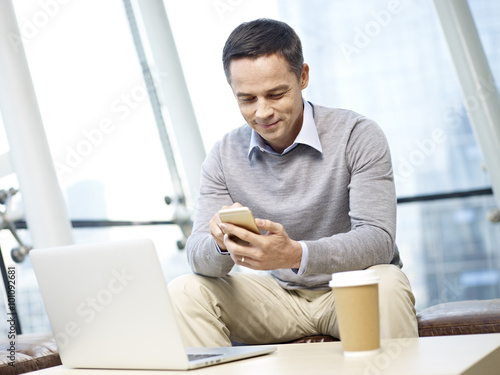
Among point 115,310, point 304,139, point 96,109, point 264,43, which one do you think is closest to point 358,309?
point 115,310

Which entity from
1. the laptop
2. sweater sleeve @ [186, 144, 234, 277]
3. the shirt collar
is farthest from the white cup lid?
the shirt collar

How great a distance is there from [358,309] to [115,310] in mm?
426

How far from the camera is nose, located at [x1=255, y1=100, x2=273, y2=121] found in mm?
1752

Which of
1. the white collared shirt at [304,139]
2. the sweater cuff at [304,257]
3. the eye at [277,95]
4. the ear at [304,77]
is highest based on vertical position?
the ear at [304,77]

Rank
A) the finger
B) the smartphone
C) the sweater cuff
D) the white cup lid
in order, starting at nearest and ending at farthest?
the white cup lid, the smartphone, the finger, the sweater cuff

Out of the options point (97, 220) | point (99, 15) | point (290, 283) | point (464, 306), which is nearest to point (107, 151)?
point (97, 220)

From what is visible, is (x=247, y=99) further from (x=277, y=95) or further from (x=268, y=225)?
(x=268, y=225)

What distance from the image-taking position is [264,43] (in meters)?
1.78

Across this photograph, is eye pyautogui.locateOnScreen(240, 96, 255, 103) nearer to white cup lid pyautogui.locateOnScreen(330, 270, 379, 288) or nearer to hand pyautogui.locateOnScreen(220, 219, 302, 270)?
hand pyautogui.locateOnScreen(220, 219, 302, 270)

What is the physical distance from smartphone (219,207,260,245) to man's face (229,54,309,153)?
52cm

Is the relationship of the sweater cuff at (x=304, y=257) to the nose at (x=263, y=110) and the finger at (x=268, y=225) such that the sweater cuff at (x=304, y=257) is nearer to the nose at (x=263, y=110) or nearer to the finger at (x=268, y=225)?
the finger at (x=268, y=225)

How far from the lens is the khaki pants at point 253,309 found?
154 cm

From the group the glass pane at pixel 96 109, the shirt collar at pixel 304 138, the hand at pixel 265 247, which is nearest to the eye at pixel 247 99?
the shirt collar at pixel 304 138

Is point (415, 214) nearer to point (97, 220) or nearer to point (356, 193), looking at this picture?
point (97, 220)
